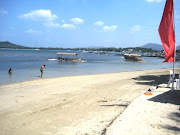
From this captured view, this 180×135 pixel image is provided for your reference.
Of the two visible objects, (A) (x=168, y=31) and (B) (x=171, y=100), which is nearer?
(B) (x=171, y=100)

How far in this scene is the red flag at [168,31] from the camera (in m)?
7.48

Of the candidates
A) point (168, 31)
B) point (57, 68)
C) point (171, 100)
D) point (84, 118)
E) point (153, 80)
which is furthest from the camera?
point (57, 68)

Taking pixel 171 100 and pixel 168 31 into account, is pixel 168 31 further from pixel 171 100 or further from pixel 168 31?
pixel 171 100

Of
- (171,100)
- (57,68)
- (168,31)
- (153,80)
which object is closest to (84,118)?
(171,100)

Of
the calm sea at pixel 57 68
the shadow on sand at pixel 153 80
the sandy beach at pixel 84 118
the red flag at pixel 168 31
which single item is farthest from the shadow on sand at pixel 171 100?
the calm sea at pixel 57 68

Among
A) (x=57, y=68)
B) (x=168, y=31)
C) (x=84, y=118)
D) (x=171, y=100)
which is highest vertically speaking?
(x=168, y=31)

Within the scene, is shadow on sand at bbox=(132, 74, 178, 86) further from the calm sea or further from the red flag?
the calm sea

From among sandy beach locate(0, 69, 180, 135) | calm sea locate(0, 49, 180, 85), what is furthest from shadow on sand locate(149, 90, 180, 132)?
calm sea locate(0, 49, 180, 85)

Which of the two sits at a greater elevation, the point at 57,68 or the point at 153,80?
the point at 153,80

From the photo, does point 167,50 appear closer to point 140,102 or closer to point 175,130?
point 140,102

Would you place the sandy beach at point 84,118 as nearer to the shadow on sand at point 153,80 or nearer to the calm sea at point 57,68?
the shadow on sand at point 153,80

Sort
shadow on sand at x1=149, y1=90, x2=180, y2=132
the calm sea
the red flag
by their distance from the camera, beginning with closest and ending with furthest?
shadow on sand at x1=149, y1=90, x2=180, y2=132, the red flag, the calm sea

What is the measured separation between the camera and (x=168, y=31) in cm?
748

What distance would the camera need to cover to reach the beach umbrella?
7.48 meters
